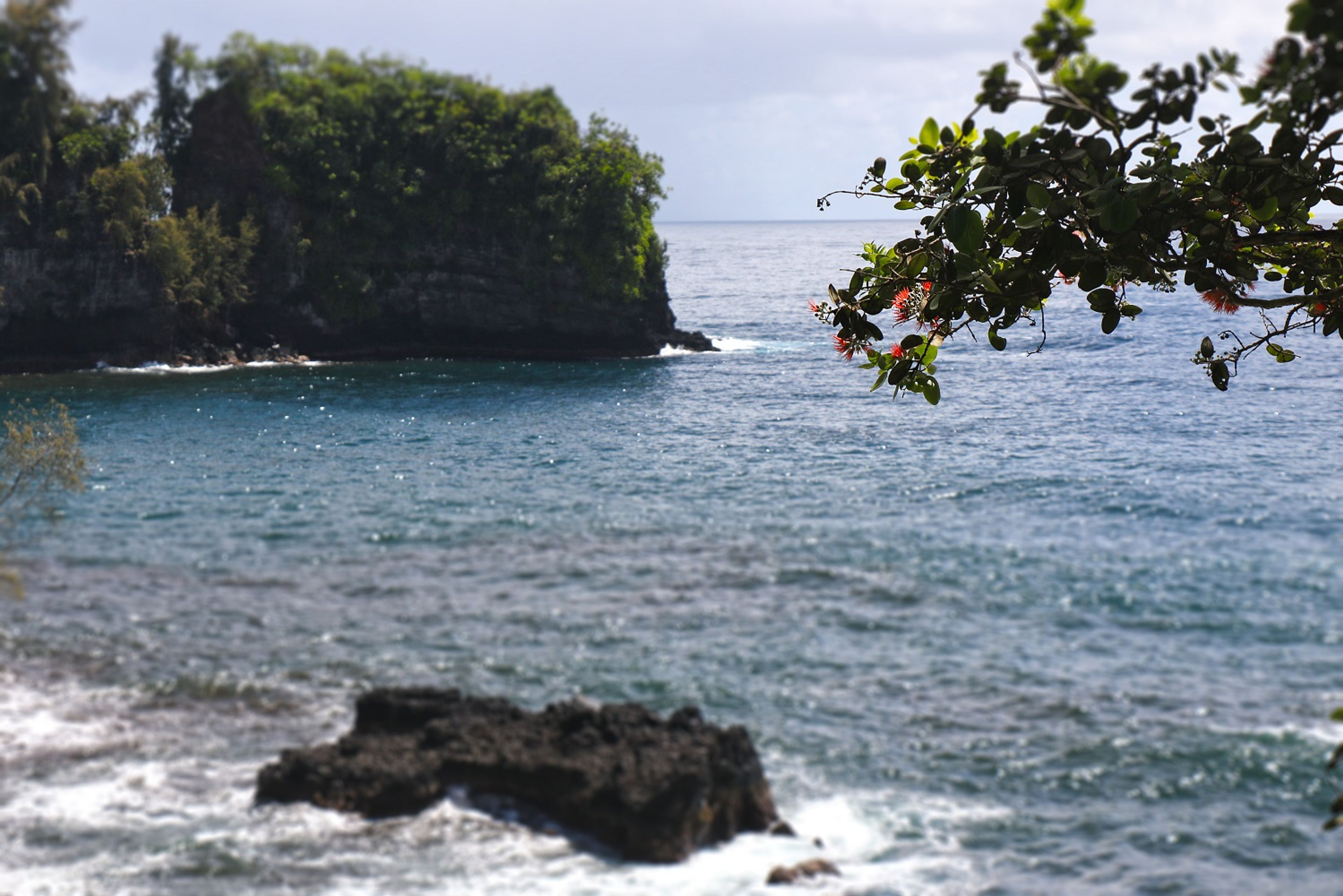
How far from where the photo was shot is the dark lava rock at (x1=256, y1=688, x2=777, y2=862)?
64.3 ft

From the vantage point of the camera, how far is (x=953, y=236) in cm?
517

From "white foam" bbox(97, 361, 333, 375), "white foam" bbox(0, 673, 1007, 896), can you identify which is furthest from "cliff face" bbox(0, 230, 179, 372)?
"white foam" bbox(0, 673, 1007, 896)

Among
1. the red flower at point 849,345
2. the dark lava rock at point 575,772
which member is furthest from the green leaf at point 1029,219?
the dark lava rock at point 575,772

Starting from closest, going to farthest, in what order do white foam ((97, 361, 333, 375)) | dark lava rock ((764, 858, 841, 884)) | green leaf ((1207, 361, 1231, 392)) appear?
green leaf ((1207, 361, 1231, 392)) < dark lava rock ((764, 858, 841, 884)) < white foam ((97, 361, 333, 375))

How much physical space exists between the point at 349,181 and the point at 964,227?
73777 mm

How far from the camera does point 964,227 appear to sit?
5188mm

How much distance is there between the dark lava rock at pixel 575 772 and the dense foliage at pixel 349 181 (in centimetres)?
5257

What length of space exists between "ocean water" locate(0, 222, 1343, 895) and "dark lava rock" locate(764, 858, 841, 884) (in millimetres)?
208

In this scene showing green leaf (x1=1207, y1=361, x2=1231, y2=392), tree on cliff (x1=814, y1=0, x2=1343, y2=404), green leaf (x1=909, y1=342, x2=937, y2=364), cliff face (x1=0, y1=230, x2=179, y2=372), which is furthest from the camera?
cliff face (x1=0, y1=230, x2=179, y2=372)

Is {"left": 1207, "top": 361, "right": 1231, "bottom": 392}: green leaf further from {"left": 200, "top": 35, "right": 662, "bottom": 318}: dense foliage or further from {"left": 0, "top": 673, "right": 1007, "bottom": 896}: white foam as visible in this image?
{"left": 200, "top": 35, "right": 662, "bottom": 318}: dense foliage

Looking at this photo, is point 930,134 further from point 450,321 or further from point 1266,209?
point 450,321

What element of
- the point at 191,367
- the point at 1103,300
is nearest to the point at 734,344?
the point at 191,367

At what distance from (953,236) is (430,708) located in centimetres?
1933

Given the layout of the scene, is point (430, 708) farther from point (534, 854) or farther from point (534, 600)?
point (534, 600)
